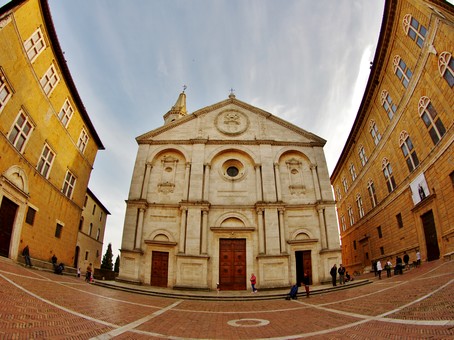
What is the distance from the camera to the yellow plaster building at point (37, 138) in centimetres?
1529

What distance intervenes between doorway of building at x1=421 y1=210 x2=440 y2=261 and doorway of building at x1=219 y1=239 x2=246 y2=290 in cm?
1456

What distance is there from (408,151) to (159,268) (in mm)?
23863

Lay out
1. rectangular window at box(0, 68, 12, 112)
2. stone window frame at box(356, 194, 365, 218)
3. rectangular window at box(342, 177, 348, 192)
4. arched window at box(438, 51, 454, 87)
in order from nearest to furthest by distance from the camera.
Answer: rectangular window at box(0, 68, 12, 112) < arched window at box(438, 51, 454, 87) < stone window frame at box(356, 194, 365, 218) < rectangular window at box(342, 177, 348, 192)

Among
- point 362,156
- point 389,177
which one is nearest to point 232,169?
point 389,177

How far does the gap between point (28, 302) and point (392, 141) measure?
2897 cm

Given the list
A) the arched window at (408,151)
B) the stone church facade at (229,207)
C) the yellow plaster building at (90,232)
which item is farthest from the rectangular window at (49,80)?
the arched window at (408,151)

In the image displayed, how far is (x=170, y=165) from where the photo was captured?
79.6 feet

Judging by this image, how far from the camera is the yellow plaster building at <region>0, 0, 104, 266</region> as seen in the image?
15.3 m

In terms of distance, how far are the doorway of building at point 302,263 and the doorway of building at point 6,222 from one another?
822 inches

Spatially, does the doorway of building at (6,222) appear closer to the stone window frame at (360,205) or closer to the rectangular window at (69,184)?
the rectangular window at (69,184)

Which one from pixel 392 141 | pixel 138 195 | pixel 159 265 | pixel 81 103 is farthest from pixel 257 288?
pixel 81 103

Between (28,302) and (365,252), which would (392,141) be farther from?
(28,302)

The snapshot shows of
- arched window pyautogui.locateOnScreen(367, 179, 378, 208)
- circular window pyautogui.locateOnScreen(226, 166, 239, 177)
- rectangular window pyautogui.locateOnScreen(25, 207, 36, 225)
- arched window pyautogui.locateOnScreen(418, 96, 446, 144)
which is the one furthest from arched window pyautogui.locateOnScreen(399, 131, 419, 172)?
rectangular window pyautogui.locateOnScreen(25, 207, 36, 225)

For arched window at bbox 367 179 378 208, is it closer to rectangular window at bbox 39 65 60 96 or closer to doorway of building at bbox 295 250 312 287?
doorway of building at bbox 295 250 312 287
